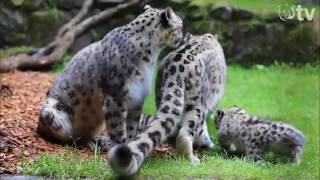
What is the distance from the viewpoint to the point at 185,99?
4.38 meters

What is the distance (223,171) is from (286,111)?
152 cm

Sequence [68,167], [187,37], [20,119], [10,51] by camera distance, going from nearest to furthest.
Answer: [68,167]
[187,37]
[20,119]
[10,51]

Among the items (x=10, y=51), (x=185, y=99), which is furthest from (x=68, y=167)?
(x=10, y=51)

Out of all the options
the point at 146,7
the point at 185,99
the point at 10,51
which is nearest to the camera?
the point at 146,7

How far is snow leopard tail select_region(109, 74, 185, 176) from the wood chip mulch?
0.57ft

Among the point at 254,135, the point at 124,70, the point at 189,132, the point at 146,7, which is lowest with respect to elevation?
the point at 254,135

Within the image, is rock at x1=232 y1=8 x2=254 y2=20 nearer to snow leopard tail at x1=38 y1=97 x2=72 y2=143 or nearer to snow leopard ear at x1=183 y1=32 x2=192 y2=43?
snow leopard ear at x1=183 y1=32 x2=192 y2=43

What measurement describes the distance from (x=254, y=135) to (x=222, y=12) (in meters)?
0.95

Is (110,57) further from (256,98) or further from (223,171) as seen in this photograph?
(256,98)

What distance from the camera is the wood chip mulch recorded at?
3.86m

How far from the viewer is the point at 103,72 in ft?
12.8

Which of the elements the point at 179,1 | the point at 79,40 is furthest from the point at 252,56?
the point at 79,40

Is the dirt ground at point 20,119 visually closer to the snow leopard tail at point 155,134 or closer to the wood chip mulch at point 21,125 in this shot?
the wood chip mulch at point 21,125

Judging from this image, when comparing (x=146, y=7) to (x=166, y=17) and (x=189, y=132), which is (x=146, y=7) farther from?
(x=189, y=132)
